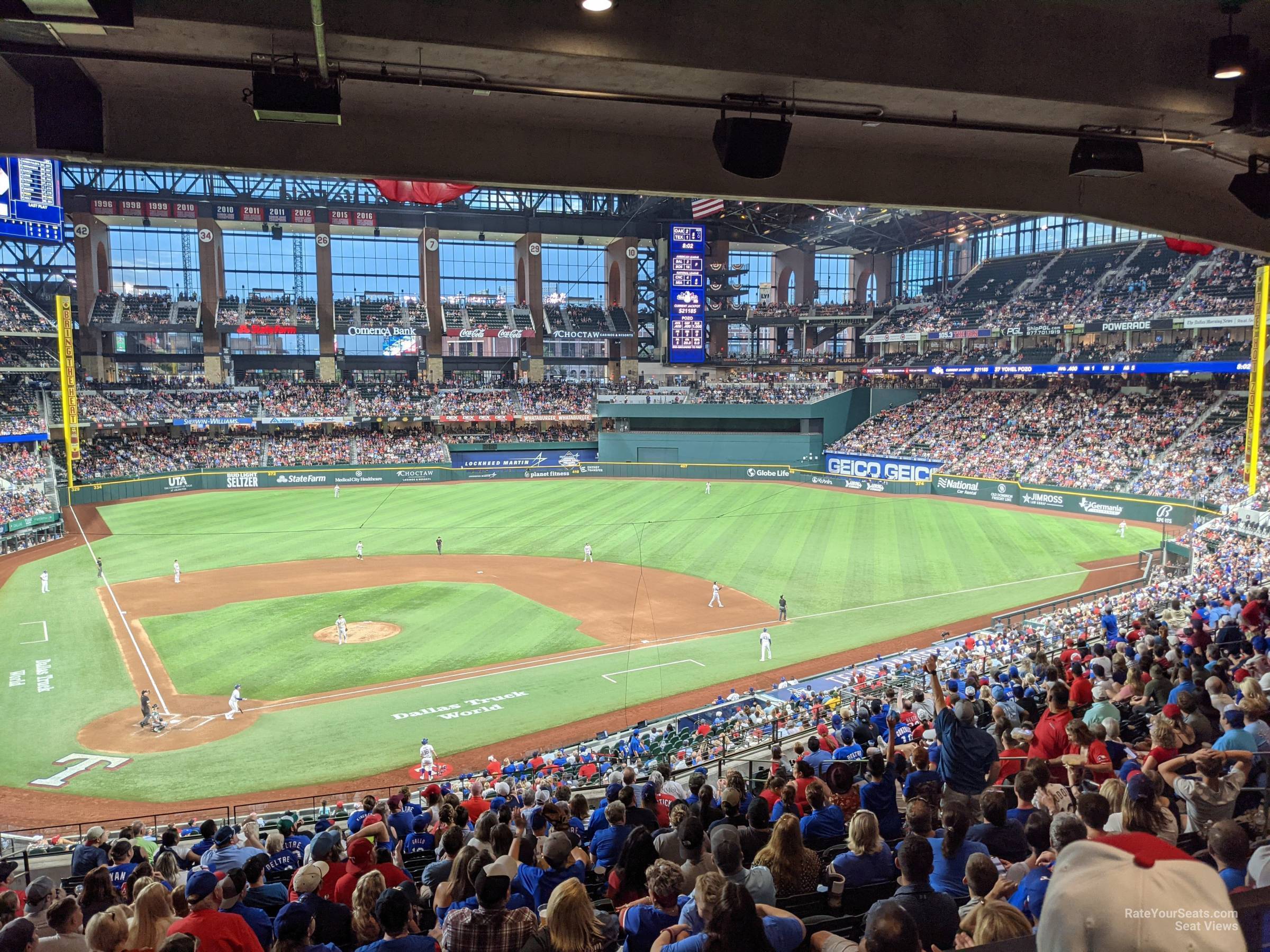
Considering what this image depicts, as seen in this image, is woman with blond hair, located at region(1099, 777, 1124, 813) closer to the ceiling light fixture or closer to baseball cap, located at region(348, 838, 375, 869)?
baseball cap, located at region(348, 838, 375, 869)

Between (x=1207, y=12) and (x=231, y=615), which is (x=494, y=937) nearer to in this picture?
(x=1207, y=12)

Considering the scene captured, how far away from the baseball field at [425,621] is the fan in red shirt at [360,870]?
42.1ft

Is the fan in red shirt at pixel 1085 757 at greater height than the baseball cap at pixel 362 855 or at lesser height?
greater

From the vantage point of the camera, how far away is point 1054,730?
7.94 meters

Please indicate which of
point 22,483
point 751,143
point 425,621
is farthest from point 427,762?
point 22,483

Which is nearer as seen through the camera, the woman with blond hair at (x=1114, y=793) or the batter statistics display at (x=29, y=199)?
the woman with blond hair at (x=1114, y=793)

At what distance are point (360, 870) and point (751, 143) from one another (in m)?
6.56

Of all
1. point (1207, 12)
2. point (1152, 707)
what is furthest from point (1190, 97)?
point (1152, 707)

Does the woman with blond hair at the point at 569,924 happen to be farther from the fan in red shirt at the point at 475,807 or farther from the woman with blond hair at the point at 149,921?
the fan in red shirt at the point at 475,807

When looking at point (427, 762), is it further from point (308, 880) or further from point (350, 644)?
point (308, 880)

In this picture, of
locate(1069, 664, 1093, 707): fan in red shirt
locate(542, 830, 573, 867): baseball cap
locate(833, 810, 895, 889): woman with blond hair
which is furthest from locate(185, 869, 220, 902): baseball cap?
locate(1069, 664, 1093, 707): fan in red shirt

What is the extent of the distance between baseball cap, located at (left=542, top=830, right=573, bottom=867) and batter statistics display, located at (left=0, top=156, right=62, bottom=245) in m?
48.1

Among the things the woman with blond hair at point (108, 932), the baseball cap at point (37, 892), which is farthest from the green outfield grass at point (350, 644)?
the woman with blond hair at point (108, 932)

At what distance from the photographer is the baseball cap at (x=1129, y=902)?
190 cm
